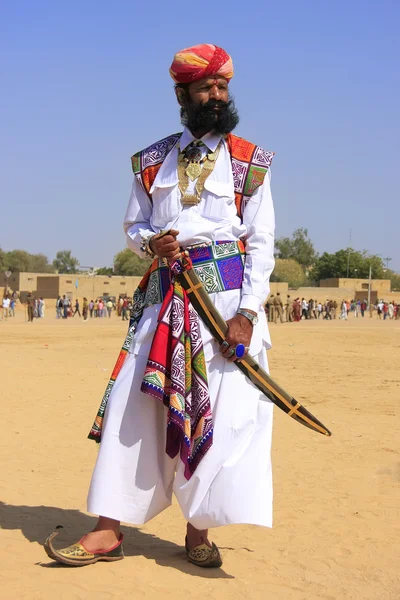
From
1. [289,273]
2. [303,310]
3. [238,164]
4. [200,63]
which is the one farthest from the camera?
[289,273]

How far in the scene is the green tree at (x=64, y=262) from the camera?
12731 centimetres

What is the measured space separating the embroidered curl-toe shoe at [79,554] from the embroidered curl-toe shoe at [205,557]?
354mm

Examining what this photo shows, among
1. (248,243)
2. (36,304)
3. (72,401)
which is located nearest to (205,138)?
(248,243)

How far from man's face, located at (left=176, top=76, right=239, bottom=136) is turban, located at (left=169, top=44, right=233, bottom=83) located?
0.15ft

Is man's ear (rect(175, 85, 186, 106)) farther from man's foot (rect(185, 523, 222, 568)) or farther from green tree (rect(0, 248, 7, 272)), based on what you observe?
green tree (rect(0, 248, 7, 272))

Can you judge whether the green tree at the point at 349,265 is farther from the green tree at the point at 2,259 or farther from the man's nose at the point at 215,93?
the man's nose at the point at 215,93

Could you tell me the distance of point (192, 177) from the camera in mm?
4059

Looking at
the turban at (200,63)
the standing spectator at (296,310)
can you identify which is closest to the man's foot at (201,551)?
the turban at (200,63)

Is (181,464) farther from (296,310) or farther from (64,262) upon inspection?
(64,262)

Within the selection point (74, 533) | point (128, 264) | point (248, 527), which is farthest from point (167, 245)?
point (128, 264)

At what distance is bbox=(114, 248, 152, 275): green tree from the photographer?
3927 inches

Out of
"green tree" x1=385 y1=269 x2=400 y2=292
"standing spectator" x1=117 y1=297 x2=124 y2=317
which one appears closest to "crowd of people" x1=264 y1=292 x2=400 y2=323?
"standing spectator" x1=117 y1=297 x2=124 y2=317

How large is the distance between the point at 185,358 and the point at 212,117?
1.20 metres

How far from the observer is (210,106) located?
4098mm
